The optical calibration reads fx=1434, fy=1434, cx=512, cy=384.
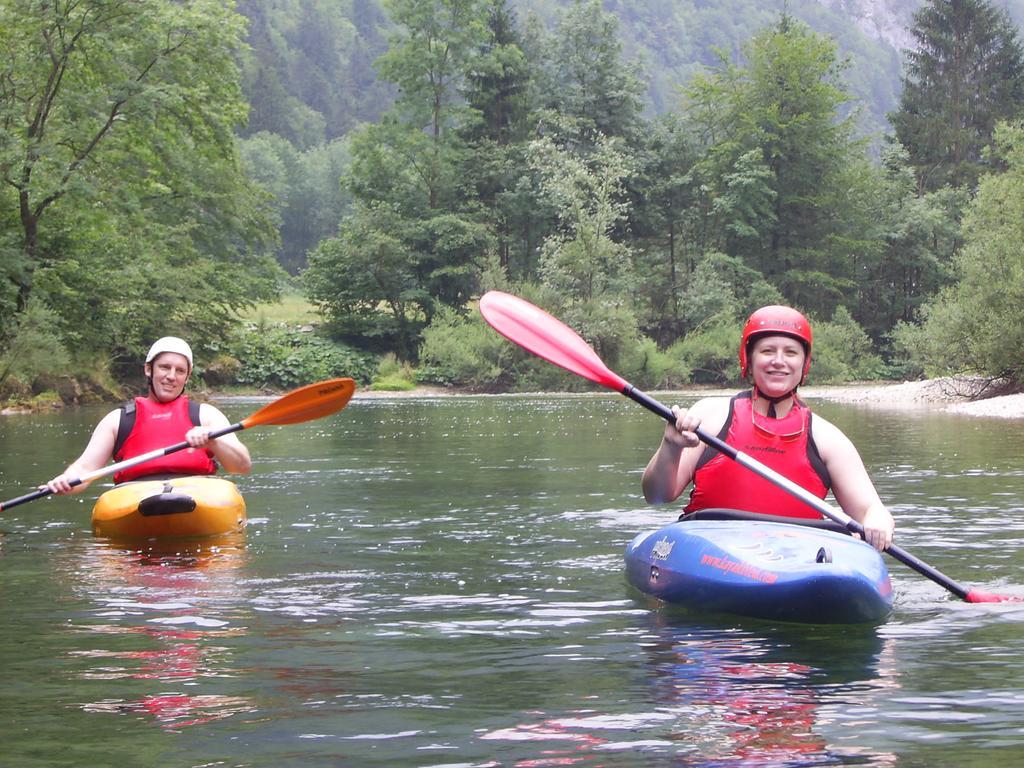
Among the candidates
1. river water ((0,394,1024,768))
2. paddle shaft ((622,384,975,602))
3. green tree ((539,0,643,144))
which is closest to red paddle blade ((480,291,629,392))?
river water ((0,394,1024,768))

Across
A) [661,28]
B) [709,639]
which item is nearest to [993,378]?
[709,639]

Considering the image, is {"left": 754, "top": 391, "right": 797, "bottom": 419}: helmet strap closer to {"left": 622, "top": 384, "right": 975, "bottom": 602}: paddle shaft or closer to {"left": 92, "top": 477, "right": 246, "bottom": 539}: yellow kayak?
{"left": 622, "top": 384, "right": 975, "bottom": 602}: paddle shaft

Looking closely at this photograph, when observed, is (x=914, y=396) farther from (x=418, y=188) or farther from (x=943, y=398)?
(x=418, y=188)

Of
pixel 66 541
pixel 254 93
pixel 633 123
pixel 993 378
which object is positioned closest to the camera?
pixel 66 541

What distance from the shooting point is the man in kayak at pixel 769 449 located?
19.2ft

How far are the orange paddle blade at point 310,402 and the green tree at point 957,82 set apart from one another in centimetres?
4552

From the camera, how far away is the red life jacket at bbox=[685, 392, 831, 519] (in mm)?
6031

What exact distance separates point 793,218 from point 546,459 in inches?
1278

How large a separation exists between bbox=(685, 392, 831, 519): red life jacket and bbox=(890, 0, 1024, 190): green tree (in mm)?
47274

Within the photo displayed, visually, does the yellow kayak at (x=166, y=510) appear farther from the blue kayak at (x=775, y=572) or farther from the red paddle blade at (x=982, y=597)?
the red paddle blade at (x=982, y=597)

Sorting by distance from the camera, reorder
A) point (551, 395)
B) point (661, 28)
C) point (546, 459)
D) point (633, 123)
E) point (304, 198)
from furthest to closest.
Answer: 1. point (661, 28)
2. point (304, 198)
3. point (633, 123)
4. point (551, 395)
5. point (546, 459)

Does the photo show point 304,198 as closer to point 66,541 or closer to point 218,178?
point 218,178

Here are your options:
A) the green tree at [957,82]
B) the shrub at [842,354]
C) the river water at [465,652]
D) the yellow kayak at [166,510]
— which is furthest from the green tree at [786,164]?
the yellow kayak at [166,510]

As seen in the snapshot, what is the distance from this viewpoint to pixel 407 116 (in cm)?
4556
